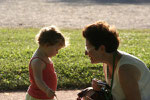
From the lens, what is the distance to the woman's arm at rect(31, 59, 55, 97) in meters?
3.19

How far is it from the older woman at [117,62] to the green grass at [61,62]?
2.38 metres

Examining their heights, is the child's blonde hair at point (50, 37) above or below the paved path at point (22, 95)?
above

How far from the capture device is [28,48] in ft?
23.7

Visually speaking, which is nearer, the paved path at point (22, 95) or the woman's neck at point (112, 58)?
the woman's neck at point (112, 58)

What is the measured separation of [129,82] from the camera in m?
2.77

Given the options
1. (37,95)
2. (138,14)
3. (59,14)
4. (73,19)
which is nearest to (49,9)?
(59,14)

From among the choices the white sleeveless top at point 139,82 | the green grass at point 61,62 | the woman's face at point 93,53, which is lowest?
the green grass at point 61,62

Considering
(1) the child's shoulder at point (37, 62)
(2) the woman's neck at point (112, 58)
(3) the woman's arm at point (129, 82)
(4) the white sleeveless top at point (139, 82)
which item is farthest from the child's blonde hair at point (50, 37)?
(3) the woman's arm at point (129, 82)

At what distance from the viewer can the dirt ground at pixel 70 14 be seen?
39.5 feet

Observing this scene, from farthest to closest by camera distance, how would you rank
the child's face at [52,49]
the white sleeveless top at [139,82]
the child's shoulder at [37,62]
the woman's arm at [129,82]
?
the child's face at [52,49] → the child's shoulder at [37,62] → the white sleeveless top at [139,82] → the woman's arm at [129,82]

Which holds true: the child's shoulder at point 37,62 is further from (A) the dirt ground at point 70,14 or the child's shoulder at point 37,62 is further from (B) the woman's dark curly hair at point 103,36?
(A) the dirt ground at point 70,14

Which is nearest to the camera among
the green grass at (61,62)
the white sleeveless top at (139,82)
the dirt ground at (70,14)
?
the white sleeveless top at (139,82)

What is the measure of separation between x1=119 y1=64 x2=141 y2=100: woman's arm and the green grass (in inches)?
101

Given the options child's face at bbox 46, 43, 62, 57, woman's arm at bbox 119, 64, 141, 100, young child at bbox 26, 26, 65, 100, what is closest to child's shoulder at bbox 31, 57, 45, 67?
young child at bbox 26, 26, 65, 100
